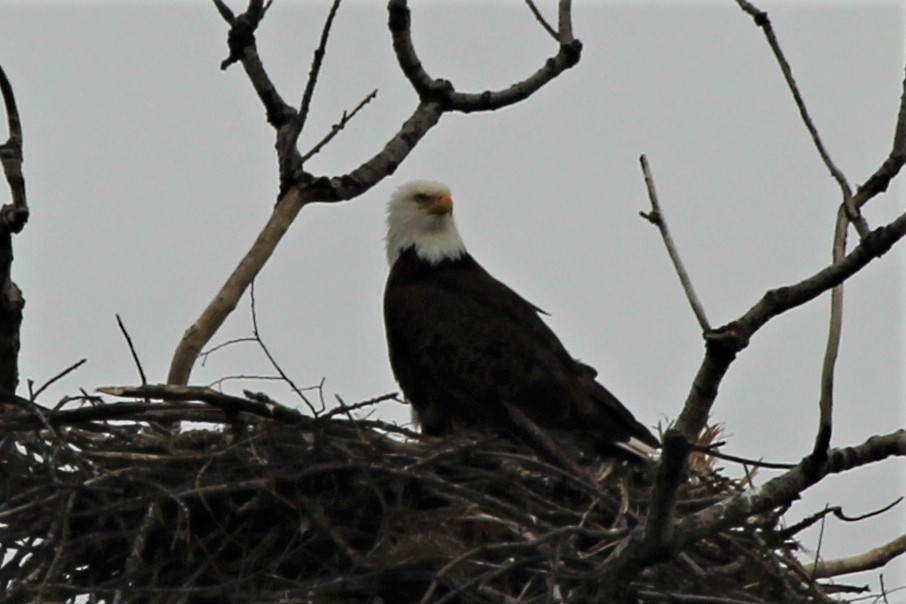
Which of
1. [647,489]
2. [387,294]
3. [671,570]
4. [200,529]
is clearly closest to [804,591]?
[671,570]

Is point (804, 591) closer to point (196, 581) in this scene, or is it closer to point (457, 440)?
point (457, 440)

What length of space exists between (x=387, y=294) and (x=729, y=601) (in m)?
3.13

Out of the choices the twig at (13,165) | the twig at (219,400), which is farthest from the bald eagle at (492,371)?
the twig at (13,165)

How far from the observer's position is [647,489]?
607cm

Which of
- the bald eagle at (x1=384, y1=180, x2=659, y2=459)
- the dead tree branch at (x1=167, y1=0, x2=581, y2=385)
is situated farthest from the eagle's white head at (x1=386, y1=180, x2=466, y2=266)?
the dead tree branch at (x1=167, y1=0, x2=581, y2=385)

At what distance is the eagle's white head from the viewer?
7633 millimetres

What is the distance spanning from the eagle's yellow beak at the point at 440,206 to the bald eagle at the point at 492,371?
453 millimetres

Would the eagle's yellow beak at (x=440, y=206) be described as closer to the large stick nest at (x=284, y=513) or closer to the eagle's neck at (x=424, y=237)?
the eagle's neck at (x=424, y=237)

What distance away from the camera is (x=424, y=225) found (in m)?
7.73

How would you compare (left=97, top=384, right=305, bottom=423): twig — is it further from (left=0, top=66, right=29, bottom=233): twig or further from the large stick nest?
(left=0, top=66, right=29, bottom=233): twig

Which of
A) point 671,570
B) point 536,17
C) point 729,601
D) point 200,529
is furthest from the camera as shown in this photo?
point 536,17

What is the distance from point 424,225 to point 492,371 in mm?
1242

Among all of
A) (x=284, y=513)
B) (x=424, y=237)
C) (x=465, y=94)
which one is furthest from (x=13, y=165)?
(x=424, y=237)

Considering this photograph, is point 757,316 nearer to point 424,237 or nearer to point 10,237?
point 10,237
